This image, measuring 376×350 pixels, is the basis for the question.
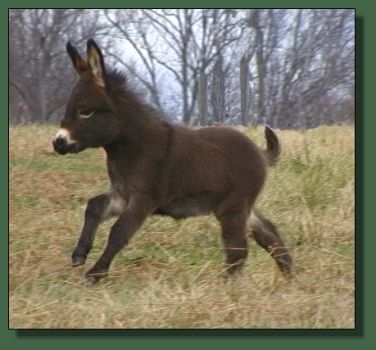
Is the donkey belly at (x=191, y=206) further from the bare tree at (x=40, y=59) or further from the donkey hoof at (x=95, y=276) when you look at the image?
the bare tree at (x=40, y=59)

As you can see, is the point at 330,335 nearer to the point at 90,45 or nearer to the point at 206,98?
the point at 206,98

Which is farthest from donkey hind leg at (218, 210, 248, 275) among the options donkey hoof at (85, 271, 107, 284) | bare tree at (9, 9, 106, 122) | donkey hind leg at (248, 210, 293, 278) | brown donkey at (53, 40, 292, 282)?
bare tree at (9, 9, 106, 122)

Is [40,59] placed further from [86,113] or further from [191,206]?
[191,206]

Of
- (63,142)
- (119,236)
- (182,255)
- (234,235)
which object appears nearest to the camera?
(63,142)

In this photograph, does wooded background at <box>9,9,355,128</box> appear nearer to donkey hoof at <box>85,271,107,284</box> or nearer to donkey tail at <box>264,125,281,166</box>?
donkey tail at <box>264,125,281,166</box>

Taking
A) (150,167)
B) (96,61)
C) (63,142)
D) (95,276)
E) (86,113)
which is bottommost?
(95,276)

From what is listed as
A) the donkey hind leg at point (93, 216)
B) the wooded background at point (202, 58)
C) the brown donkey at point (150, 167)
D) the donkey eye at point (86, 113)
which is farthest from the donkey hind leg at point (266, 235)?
the donkey eye at point (86, 113)

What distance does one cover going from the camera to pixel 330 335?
4238 millimetres

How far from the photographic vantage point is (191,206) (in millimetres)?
4707

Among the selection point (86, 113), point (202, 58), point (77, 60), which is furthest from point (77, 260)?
point (202, 58)

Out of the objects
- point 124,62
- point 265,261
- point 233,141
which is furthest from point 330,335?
point 124,62

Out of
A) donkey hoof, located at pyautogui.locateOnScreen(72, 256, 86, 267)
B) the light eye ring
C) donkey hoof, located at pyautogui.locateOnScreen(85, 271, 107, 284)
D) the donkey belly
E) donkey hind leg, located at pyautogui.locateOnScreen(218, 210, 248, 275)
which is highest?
the light eye ring

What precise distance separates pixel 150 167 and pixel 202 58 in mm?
515

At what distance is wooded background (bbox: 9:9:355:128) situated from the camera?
14.9 feet
